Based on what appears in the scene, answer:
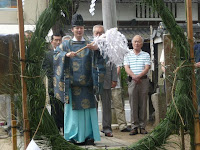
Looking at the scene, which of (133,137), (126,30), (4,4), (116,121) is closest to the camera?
(133,137)

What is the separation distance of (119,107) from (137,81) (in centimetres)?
102

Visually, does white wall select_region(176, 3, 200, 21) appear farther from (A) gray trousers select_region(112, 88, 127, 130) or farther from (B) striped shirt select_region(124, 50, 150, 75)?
(B) striped shirt select_region(124, 50, 150, 75)

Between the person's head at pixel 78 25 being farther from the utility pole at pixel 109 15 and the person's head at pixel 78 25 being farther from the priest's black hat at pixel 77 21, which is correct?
the utility pole at pixel 109 15

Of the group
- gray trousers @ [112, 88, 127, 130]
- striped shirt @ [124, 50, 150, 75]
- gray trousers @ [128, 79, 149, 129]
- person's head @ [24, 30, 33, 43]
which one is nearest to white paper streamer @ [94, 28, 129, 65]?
person's head @ [24, 30, 33, 43]

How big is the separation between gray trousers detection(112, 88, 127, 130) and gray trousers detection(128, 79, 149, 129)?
23.1 inches

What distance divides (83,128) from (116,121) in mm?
2923

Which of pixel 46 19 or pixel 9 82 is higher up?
pixel 46 19

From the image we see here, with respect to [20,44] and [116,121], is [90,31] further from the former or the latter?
[20,44]

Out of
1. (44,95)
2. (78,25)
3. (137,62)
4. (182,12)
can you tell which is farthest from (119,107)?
(182,12)

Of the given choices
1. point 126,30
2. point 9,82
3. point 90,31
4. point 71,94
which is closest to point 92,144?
point 71,94

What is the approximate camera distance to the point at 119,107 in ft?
28.8

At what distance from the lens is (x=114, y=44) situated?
5.46 meters

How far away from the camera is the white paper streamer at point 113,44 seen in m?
5.44

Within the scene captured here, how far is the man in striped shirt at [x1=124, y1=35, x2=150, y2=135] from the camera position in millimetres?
7918
